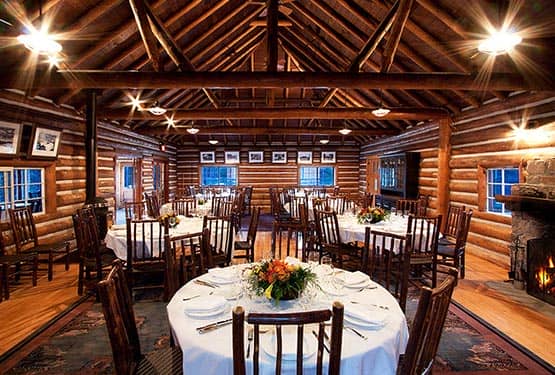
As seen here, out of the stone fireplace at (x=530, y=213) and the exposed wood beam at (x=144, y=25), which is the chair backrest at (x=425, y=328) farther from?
the exposed wood beam at (x=144, y=25)

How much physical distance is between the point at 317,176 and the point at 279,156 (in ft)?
6.43

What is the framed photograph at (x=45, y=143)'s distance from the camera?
5949mm

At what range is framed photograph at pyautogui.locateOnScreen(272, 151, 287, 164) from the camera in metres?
14.9

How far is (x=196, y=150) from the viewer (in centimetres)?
1498

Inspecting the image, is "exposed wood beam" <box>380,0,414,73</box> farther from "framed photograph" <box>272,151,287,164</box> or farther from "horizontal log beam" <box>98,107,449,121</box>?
"framed photograph" <box>272,151,287,164</box>

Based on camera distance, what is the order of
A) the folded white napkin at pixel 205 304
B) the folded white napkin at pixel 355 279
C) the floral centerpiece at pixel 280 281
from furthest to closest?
the folded white napkin at pixel 355 279 → the floral centerpiece at pixel 280 281 → the folded white napkin at pixel 205 304

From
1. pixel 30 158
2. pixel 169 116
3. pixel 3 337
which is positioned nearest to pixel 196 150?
pixel 169 116

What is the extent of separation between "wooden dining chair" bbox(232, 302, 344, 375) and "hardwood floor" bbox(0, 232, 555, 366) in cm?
292

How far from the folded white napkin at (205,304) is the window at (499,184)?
630cm

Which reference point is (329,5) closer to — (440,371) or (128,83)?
A: (128,83)

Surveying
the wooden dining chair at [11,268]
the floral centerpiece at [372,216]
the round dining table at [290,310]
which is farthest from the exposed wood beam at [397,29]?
the wooden dining chair at [11,268]

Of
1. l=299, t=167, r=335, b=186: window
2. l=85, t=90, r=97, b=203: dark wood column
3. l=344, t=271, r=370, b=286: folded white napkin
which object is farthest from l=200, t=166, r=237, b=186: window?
l=344, t=271, r=370, b=286: folded white napkin

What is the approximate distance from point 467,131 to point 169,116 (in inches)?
282

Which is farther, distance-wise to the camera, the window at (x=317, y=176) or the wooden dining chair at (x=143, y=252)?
the window at (x=317, y=176)
